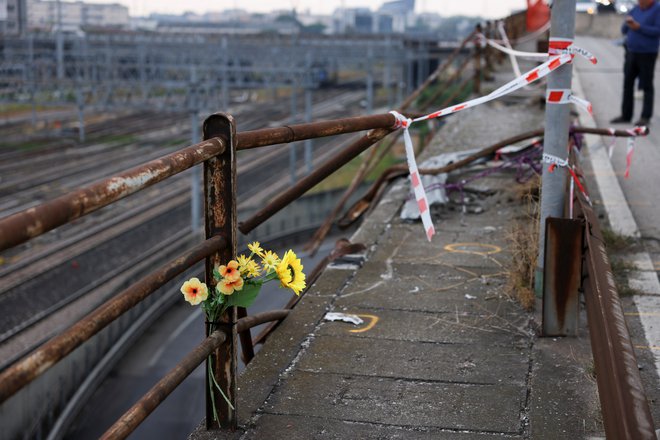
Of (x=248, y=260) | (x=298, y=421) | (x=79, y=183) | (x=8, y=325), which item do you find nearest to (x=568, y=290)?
(x=298, y=421)

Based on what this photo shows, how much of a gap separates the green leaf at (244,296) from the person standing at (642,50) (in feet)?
30.8

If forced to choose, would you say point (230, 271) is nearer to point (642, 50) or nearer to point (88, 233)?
point (642, 50)

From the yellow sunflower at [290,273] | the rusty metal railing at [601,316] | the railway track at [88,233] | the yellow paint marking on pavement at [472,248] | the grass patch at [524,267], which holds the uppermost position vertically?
the yellow sunflower at [290,273]

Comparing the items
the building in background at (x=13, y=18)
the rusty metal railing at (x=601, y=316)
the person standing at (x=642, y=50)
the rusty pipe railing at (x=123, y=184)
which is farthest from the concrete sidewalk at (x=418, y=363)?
the building in background at (x=13, y=18)

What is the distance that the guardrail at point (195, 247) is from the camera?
2104 millimetres

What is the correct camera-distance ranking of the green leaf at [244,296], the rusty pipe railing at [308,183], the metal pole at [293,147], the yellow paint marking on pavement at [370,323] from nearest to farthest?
the green leaf at [244,296], the rusty pipe railing at [308,183], the yellow paint marking on pavement at [370,323], the metal pole at [293,147]

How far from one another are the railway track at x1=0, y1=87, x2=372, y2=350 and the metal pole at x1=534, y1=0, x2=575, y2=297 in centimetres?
1836

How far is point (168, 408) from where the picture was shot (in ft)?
62.0

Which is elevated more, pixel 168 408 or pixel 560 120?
pixel 560 120

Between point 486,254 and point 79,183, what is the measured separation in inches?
1348

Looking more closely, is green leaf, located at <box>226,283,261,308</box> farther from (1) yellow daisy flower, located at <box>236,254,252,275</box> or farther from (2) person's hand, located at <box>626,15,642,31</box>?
(2) person's hand, located at <box>626,15,642,31</box>

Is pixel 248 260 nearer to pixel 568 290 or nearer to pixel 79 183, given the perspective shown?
pixel 568 290

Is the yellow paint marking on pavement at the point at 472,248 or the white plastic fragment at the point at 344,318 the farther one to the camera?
the yellow paint marking on pavement at the point at 472,248

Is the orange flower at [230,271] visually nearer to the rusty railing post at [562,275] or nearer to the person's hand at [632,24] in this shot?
the rusty railing post at [562,275]
